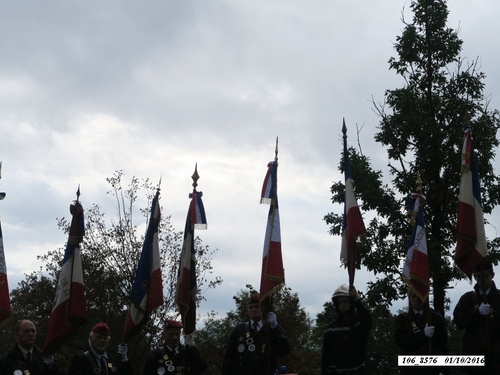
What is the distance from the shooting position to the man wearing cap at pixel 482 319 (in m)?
11.7

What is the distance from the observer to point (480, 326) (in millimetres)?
11938

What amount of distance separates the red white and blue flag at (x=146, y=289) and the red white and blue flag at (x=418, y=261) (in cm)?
396

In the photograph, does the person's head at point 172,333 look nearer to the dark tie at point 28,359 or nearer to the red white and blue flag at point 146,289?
the red white and blue flag at point 146,289

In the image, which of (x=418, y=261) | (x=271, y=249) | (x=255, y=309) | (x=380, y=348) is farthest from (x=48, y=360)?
(x=380, y=348)

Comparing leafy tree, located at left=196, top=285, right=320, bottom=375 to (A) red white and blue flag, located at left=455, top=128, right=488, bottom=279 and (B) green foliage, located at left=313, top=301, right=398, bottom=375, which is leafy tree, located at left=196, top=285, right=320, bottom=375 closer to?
(B) green foliage, located at left=313, top=301, right=398, bottom=375

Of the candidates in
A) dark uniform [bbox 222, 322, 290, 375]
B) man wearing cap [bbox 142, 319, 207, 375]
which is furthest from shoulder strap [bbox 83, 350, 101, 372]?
dark uniform [bbox 222, 322, 290, 375]

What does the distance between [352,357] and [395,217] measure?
1661 cm

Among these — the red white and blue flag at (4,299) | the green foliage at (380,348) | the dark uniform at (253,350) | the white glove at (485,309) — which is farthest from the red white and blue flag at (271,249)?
the green foliage at (380,348)

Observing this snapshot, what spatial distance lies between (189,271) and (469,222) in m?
4.61

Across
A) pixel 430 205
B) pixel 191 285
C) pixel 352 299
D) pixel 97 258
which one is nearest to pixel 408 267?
pixel 352 299

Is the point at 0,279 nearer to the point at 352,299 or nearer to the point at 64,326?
the point at 64,326

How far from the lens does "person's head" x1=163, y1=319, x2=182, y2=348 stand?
13.2 metres

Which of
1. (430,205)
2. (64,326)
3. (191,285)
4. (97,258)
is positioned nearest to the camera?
(64,326)

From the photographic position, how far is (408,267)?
13320 millimetres
